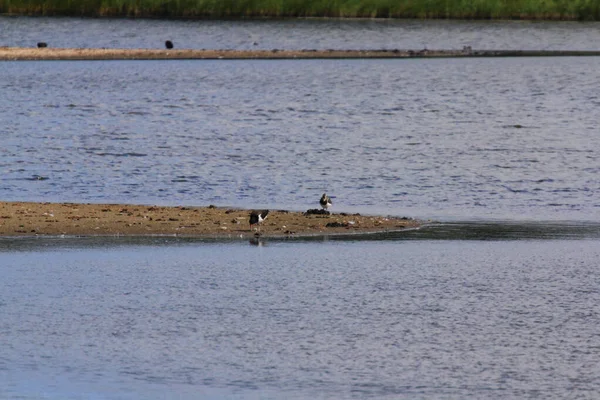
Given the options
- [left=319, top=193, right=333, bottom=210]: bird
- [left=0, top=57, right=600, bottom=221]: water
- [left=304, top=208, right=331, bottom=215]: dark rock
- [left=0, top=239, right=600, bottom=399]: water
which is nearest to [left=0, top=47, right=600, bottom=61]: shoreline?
[left=0, top=57, right=600, bottom=221]: water

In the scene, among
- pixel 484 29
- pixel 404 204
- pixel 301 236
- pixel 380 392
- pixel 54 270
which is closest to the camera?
pixel 380 392

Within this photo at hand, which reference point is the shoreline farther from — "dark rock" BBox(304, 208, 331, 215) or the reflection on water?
the reflection on water

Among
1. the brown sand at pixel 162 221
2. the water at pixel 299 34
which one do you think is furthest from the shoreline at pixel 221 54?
the brown sand at pixel 162 221

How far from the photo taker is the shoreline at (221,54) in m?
81.7

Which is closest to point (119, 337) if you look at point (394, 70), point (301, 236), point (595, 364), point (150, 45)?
point (595, 364)

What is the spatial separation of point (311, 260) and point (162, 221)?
3646 millimetres

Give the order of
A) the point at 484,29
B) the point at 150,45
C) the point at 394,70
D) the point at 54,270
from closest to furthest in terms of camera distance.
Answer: the point at 54,270 → the point at 394,70 → the point at 150,45 → the point at 484,29

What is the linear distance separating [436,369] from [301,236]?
8.14 m

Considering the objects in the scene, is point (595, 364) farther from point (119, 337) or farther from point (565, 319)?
point (119, 337)

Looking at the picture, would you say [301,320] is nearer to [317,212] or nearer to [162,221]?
[162,221]

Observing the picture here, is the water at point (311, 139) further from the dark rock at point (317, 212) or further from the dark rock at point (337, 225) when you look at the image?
the dark rock at point (337, 225)

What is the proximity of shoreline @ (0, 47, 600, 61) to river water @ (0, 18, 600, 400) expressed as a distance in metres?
26.7

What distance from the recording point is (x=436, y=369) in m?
13.2

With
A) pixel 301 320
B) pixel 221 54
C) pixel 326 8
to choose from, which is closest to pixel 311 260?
pixel 301 320
